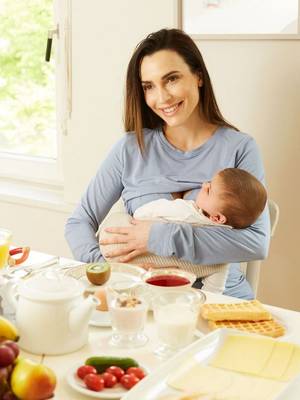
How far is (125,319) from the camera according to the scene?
1381 millimetres

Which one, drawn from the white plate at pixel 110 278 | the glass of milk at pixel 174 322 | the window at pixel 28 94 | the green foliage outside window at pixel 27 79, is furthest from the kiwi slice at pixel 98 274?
the green foliage outside window at pixel 27 79

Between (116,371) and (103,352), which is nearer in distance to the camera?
(116,371)

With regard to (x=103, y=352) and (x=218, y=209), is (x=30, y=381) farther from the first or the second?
(x=218, y=209)

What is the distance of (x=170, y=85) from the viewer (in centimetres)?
220

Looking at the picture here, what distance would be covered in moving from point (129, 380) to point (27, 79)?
2.54 metres

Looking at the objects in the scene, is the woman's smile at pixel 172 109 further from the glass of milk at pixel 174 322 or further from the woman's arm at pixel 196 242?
the glass of milk at pixel 174 322

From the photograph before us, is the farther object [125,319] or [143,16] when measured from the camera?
[143,16]

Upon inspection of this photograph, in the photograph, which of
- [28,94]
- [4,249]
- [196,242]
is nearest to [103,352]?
[4,249]

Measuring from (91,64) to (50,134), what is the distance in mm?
601

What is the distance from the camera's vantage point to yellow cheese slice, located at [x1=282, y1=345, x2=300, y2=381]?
1231 mm

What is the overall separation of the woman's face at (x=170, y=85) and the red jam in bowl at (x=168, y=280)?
778mm

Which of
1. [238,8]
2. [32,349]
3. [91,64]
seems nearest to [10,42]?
[91,64]

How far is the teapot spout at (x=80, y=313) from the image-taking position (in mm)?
1345

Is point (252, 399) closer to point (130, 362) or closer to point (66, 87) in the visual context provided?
point (130, 362)
